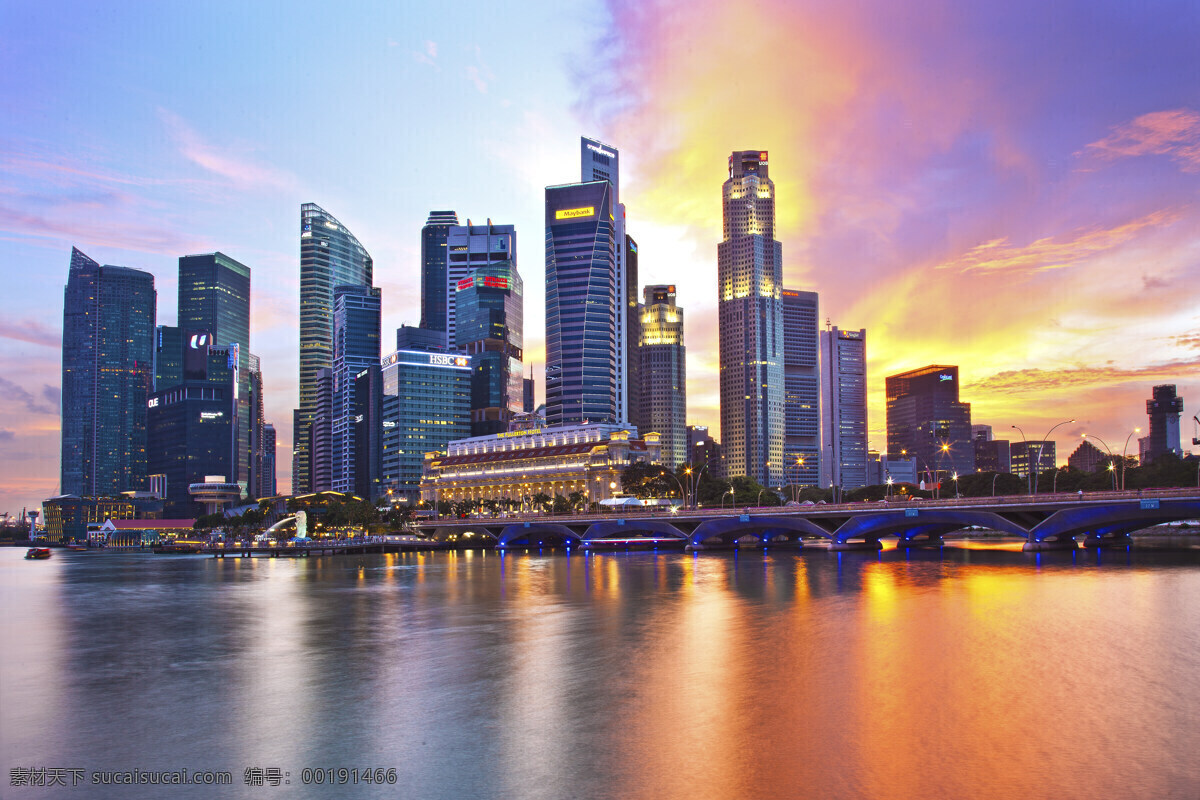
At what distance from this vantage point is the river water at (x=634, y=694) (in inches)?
893

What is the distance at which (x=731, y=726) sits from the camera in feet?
89.6

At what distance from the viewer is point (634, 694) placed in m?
32.4

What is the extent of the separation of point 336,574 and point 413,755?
294 feet

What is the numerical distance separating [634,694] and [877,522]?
333ft

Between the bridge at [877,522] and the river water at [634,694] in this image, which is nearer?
the river water at [634,694]

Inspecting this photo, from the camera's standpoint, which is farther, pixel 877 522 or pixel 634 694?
pixel 877 522

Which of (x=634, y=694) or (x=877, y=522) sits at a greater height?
(x=634, y=694)

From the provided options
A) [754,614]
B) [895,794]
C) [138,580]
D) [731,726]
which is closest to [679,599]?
[754,614]

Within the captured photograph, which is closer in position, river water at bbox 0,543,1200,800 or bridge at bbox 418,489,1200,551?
river water at bbox 0,543,1200,800

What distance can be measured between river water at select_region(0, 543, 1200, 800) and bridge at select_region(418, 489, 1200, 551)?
34996 millimetres

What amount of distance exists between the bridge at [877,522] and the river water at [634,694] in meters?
35.0

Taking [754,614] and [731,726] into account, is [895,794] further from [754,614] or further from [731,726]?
[754,614]

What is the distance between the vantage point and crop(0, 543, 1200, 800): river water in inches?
893

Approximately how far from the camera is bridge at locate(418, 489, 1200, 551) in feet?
334
